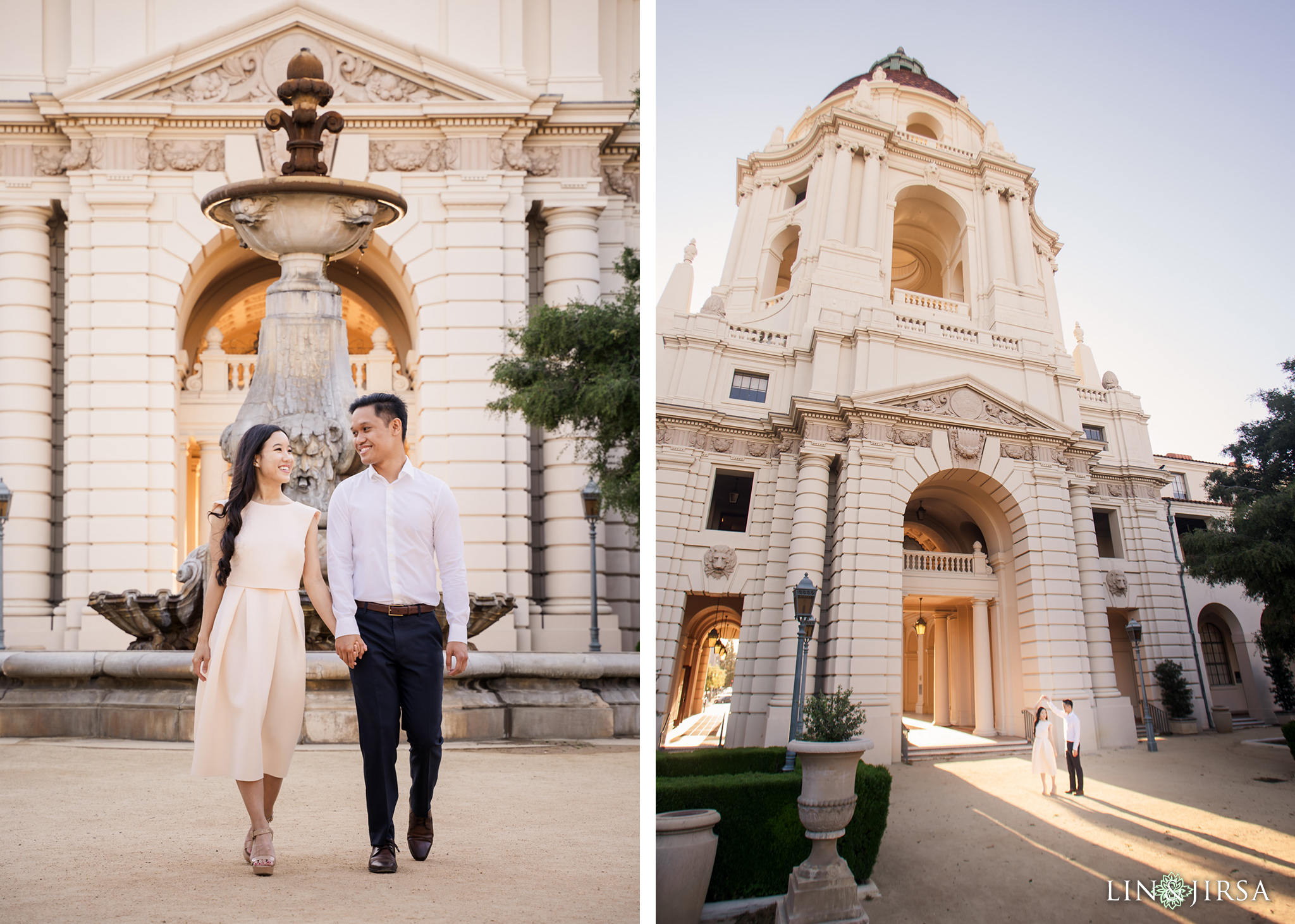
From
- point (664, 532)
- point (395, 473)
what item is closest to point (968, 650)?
point (664, 532)

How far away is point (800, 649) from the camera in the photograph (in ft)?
13.0

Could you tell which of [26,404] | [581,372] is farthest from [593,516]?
[26,404]

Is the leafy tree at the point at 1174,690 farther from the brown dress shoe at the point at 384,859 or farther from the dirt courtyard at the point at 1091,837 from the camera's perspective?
the brown dress shoe at the point at 384,859

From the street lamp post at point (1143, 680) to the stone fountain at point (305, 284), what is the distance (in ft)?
17.0

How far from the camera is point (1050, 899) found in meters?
3.81

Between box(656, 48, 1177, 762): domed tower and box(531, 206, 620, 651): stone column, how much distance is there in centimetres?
1335

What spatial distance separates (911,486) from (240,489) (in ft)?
8.54

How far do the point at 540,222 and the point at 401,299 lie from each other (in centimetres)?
307

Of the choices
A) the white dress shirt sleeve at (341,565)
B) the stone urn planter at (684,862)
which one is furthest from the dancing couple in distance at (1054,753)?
the white dress shirt sleeve at (341,565)

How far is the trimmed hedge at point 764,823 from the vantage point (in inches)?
152

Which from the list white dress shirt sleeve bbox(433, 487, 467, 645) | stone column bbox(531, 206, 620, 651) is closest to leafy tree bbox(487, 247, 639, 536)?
stone column bbox(531, 206, 620, 651)

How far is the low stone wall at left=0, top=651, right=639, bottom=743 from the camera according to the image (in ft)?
25.4

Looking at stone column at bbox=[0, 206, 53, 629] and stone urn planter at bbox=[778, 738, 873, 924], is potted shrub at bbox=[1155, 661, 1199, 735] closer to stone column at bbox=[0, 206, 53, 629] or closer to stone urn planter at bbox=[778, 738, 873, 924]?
stone urn planter at bbox=[778, 738, 873, 924]

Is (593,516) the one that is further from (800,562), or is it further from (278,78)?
(800,562)
